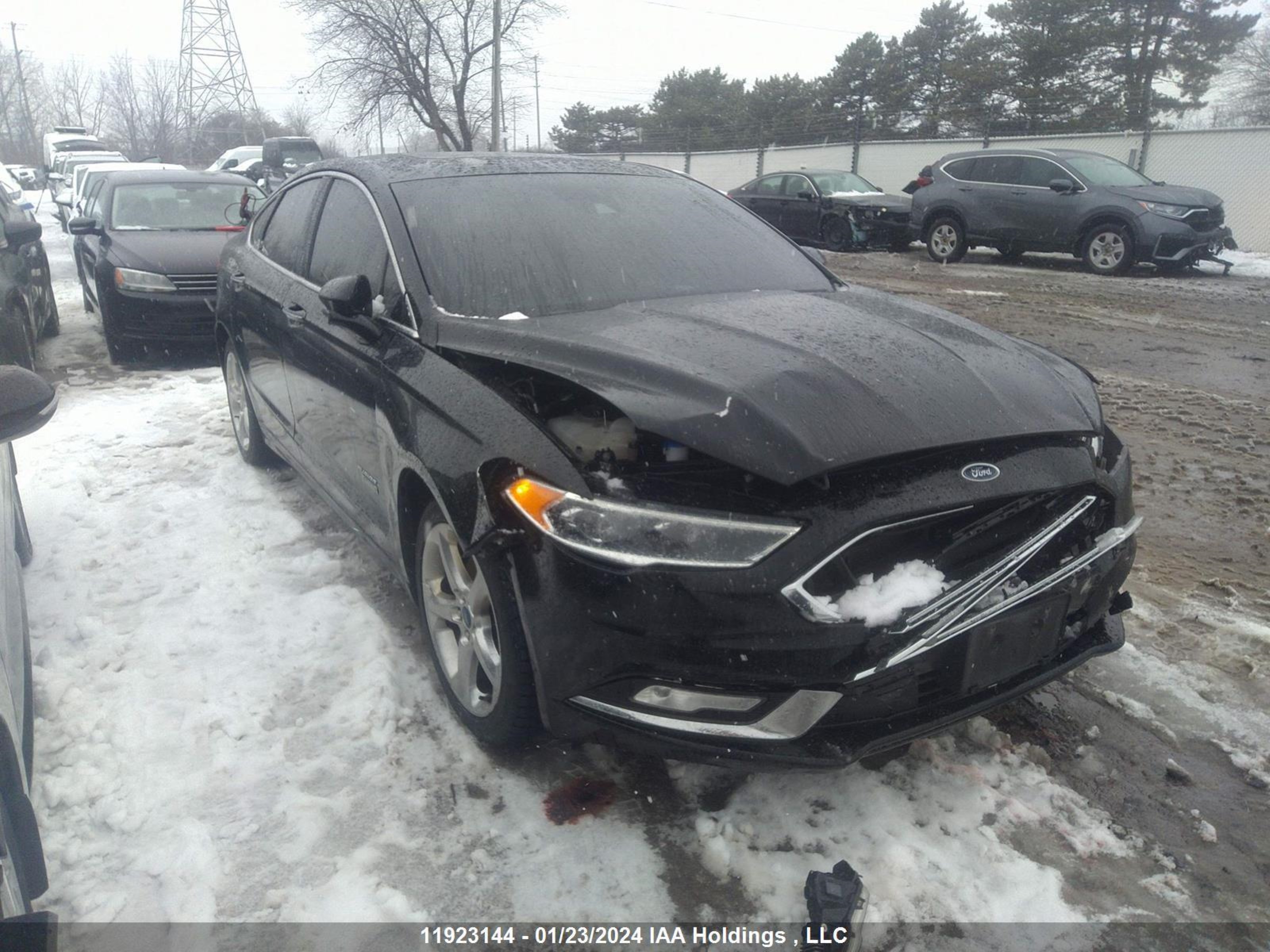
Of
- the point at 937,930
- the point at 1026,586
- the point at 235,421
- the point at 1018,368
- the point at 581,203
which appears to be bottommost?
the point at 937,930

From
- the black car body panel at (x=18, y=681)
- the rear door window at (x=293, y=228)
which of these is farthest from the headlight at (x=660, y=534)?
the rear door window at (x=293, y=228)

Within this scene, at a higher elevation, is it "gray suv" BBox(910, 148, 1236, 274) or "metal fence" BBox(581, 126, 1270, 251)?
"metal fence" BBox(581, 126, 1270, 251)

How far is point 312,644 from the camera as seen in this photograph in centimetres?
343

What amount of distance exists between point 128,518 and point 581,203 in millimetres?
2826

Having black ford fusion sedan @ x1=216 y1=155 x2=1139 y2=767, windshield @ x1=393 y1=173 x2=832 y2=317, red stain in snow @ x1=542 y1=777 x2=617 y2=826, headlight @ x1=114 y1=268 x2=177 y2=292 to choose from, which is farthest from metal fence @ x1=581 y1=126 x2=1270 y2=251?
red stain in snow @ x1=542 y1=777 x2=617 y2=826

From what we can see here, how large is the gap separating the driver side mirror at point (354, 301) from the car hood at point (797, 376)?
1.23ft

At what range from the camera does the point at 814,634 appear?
208 cm

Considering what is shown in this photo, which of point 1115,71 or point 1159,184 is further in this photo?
point 1115,71

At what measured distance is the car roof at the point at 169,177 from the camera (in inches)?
360

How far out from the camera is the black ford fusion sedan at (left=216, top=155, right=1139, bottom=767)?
213 centimetres

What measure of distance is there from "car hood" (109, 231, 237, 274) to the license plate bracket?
7.26 meters

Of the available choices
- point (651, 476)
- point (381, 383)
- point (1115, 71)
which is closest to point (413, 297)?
point (381, 383)

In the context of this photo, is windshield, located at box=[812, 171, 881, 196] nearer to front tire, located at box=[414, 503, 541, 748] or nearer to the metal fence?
the metal fence

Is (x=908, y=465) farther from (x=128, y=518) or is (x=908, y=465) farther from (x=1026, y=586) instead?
(x=128, y=518)
